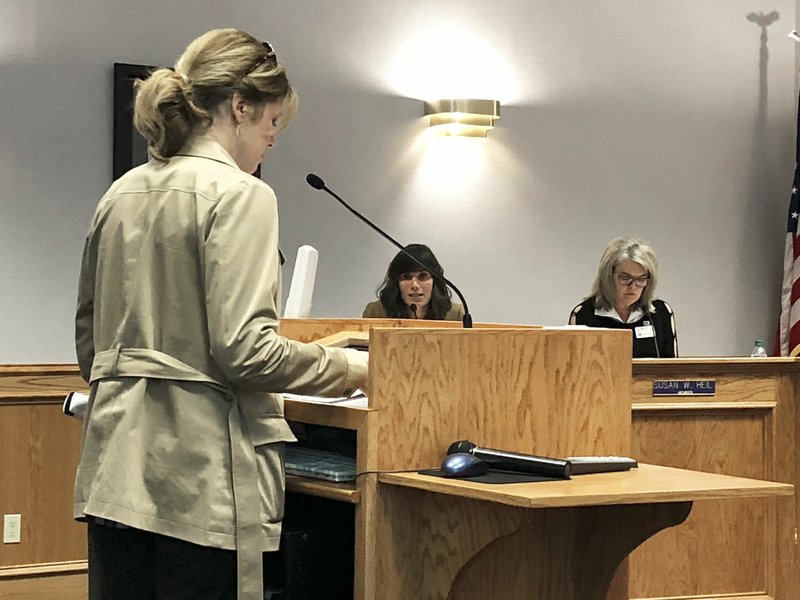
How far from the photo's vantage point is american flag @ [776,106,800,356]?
618cm

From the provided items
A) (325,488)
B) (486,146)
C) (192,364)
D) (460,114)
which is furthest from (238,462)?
(486,146)

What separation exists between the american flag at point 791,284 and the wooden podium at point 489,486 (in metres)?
→ 3.93

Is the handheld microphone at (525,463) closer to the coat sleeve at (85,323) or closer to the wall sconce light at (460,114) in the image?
the coat sleeve at (85,323)

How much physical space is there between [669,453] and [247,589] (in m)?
2.32

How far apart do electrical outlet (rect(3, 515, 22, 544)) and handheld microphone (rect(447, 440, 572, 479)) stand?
280 centimetres

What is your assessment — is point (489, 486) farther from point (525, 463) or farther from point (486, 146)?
point (486, 146)

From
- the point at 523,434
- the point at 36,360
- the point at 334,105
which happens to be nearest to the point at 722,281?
the point at 334,105

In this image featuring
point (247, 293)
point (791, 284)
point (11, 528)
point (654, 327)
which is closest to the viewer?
point (247, 293)

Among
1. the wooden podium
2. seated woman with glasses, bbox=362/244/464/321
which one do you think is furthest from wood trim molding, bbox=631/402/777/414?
the wooden podium

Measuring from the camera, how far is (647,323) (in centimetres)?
530

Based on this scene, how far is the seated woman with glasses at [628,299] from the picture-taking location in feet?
17.4

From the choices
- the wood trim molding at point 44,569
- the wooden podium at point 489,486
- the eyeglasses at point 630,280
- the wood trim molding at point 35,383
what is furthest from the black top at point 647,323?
the wooden podium at point 489,486

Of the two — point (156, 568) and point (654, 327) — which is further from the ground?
point (654, 327)

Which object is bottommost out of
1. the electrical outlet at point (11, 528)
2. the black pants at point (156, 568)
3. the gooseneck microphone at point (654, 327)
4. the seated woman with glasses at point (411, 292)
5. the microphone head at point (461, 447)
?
the electrical outlet at point (11, 528)
